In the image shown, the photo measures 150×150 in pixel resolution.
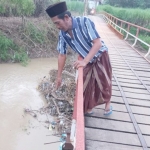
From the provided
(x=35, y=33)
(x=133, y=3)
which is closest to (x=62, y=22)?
(x=35, y=33)

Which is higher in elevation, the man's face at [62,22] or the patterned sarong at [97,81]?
the man's face at [62,22]

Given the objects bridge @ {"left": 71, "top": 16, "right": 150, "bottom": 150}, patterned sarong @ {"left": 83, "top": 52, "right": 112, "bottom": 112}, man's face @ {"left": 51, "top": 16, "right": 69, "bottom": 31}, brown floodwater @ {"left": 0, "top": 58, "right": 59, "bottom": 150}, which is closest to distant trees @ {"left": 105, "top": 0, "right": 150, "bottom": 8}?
brown floodwater @ {"left": 0, "top": 58, "right": 59, "bottom": 150}

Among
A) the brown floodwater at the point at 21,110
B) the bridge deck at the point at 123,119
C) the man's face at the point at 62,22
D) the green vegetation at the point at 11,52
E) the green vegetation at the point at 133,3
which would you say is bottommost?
the brown floodwater at the point at 21,110

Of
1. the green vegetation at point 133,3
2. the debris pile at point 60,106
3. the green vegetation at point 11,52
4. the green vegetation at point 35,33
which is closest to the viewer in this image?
the debris pile at point 60,106

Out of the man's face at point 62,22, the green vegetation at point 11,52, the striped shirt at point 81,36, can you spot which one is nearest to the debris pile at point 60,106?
the striped shirt at point 81,36

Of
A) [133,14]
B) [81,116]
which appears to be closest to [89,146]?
[81,116]

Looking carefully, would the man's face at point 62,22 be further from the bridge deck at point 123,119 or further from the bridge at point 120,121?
the bridge deck at point 123,119

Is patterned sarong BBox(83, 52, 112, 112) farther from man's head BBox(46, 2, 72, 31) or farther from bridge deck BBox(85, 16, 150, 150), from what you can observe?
man's head BBox(46, 2, 72, 31)

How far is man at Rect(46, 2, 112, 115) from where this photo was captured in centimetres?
209

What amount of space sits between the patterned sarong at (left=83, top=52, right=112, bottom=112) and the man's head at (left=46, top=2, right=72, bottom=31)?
0.63 metres

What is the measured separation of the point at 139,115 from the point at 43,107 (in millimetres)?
3687

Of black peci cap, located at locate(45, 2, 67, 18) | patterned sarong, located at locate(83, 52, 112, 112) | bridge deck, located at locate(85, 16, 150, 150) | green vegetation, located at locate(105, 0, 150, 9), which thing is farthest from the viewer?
green vegetation, located at locate(105, 0, 150, 9)

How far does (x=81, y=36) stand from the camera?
225cm

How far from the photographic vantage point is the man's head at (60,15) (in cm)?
202
